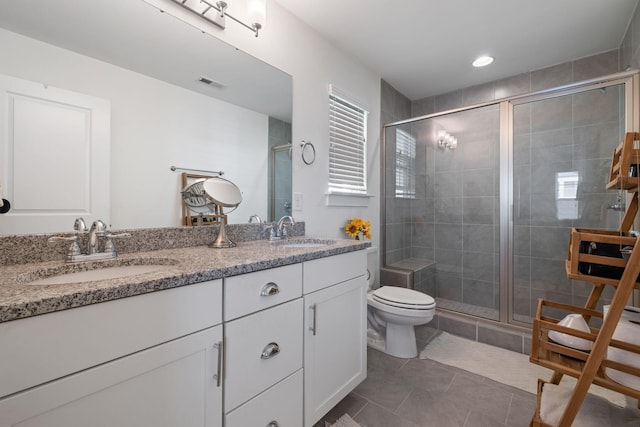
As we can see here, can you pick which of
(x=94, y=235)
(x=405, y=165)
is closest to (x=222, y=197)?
(x=94, y=235)

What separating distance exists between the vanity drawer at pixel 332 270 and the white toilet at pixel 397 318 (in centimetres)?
59

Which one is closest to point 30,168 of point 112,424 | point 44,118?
point 44,118

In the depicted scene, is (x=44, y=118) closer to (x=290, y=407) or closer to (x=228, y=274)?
(x=228, y=274)

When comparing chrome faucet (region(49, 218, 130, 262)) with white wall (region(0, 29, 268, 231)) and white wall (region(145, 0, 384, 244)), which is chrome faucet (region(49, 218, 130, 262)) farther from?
white wall (region(145, 0, 384, 244))

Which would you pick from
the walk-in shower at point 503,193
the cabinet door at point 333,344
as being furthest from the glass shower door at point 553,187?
the cabinet door at point 333,344

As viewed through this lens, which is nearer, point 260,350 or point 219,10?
point 260,350

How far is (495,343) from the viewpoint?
7.05 feet

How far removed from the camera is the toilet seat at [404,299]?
1.87m

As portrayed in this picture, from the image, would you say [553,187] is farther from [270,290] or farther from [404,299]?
[270,290]

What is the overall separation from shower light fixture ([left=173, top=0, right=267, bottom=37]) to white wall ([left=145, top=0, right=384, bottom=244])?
4 centimetres

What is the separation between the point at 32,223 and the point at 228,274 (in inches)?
28.3

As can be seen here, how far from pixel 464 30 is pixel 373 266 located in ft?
6.56

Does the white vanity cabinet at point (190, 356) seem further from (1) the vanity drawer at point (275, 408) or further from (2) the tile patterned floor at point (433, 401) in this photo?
(2) the tile patterned floor at point (433, 401)

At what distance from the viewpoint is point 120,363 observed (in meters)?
0.66
